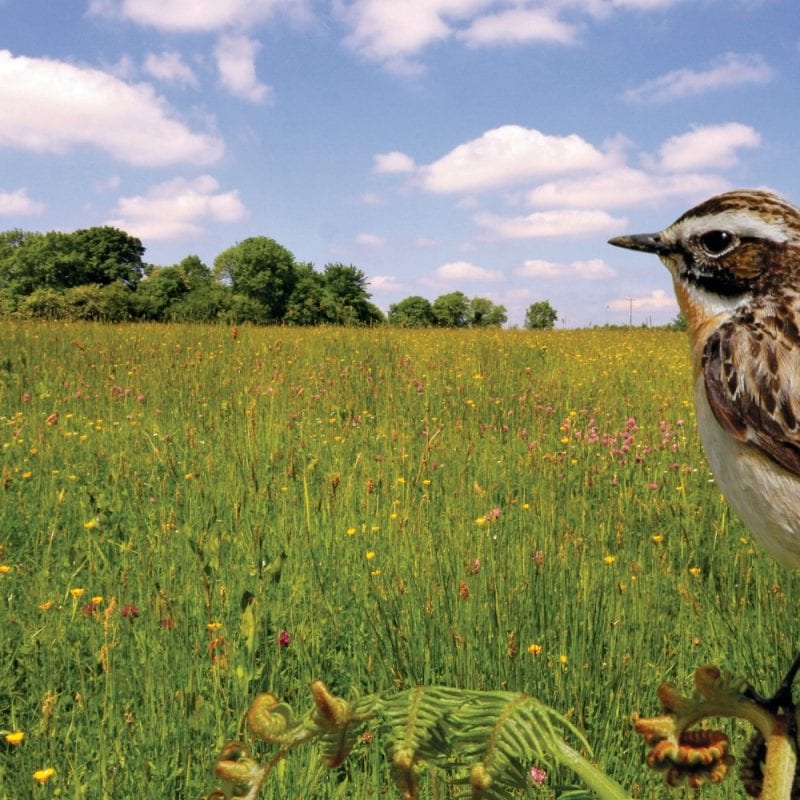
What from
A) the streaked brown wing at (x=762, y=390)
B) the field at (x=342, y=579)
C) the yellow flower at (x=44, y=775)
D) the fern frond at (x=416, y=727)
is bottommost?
the yellow flower at (x=44, y=775)

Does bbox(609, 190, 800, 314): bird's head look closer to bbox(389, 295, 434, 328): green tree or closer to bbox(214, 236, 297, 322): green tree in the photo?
bbox(214, 236, 297, 322): green tree

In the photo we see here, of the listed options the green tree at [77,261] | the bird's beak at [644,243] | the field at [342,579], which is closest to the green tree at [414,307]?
the green tree at [77,261]

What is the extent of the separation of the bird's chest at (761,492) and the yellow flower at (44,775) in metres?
2.09

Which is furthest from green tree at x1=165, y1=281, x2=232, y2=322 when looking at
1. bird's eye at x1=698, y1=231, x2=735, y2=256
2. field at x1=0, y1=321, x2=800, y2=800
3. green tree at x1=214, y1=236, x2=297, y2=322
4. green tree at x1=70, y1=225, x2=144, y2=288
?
bird's eye at x1=698, y1=231, x2=735, y2=256

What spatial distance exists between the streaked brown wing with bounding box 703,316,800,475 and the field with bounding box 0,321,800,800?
70 centimetres

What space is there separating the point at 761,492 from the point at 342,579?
243 cm

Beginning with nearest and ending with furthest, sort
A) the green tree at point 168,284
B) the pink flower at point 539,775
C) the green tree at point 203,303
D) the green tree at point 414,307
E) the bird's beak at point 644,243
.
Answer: the bird's beak at point 644,243, the pink flower at point 539,775, the green tree at point 203,303, the green tree at point 168,284, the green tree at point 414,307

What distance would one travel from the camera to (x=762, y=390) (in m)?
1.24

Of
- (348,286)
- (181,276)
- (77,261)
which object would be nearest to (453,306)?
(348,286)

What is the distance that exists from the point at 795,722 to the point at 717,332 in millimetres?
767

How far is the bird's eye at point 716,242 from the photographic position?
1.29 metres

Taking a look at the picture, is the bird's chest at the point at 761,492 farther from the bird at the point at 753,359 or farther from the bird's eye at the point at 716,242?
the bird's eye at the point at 716,242

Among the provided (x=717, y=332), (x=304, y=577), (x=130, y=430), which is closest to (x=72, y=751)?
(x=304, y=577)

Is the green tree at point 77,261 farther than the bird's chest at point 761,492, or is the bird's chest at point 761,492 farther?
the green tree at point 77,261
